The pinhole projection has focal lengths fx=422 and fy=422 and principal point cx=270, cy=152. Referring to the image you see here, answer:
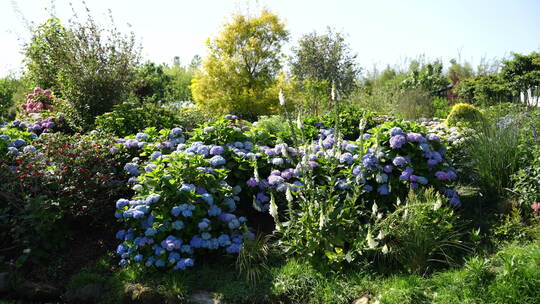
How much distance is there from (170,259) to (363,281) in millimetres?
1727

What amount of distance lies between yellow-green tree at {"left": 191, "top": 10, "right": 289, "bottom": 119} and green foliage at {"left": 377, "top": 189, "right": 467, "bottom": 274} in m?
8.77

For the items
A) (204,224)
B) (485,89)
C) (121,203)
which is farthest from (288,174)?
(485,89)

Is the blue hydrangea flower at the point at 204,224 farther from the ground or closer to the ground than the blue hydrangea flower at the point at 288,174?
closer to the ground

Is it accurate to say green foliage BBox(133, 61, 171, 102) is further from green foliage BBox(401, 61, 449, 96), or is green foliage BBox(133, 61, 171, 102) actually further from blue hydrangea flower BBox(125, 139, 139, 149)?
green foliage BBox(401, 61, 449, 96)

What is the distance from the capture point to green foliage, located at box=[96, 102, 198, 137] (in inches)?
276

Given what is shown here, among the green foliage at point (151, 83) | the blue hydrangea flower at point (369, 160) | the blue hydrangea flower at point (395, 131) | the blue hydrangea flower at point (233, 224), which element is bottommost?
the blue hydrangea flower at point (233, 224)

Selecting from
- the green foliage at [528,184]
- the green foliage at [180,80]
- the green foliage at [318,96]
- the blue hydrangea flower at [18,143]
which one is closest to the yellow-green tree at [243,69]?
the green foliage at [318,96]

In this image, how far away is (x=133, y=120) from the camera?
7.24 metres

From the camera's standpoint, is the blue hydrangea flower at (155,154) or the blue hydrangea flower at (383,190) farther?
the blue hydrangea flower at (155,154)

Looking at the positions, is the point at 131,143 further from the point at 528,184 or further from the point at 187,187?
the point at 528,184

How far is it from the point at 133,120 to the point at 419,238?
5233 millimetres

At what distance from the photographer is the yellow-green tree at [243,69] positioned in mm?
12469

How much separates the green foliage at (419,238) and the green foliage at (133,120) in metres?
4.66

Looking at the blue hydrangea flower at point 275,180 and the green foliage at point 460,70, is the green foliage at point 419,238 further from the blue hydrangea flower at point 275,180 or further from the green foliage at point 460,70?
the green foliage at point 460,70
